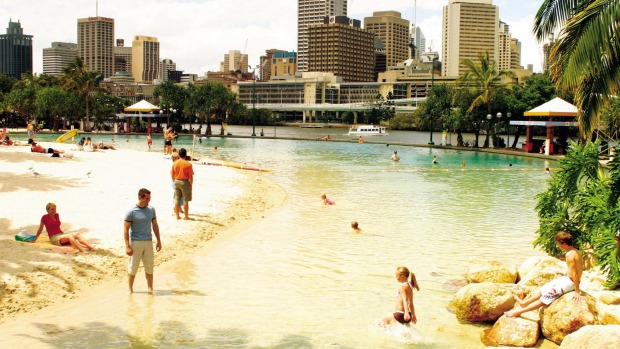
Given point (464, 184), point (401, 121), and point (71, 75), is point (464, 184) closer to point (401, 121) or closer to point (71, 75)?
point (71, 75)

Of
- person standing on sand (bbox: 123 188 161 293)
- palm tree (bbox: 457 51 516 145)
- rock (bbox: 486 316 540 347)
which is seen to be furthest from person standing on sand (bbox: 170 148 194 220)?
palm tree (bbox: 457 51 516 145)

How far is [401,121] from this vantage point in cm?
15900

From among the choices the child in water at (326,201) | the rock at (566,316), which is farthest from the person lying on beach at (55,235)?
the child in water at (326,201)

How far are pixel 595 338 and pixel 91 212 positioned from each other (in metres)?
13.2

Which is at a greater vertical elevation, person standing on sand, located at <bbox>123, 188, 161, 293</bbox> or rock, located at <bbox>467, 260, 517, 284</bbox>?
person standing on sand, located at <bbox>123, 188, 161, 293</bbox>

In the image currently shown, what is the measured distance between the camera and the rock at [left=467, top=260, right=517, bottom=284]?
39.5 ft

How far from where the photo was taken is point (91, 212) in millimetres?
17391

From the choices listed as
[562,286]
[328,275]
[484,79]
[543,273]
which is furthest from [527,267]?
[484,79]

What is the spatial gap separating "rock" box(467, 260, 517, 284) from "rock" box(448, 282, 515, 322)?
146 centimetres

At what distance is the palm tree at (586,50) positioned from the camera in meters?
10.2

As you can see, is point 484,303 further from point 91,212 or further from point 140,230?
point 91,212

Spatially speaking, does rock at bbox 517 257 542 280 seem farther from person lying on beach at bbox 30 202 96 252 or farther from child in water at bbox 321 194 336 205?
child in water at bbox 321 194 336 205

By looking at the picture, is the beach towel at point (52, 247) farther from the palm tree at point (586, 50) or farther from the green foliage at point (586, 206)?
the palm tree at point (586, 50)

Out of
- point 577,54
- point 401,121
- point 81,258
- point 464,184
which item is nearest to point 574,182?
point 577,54
